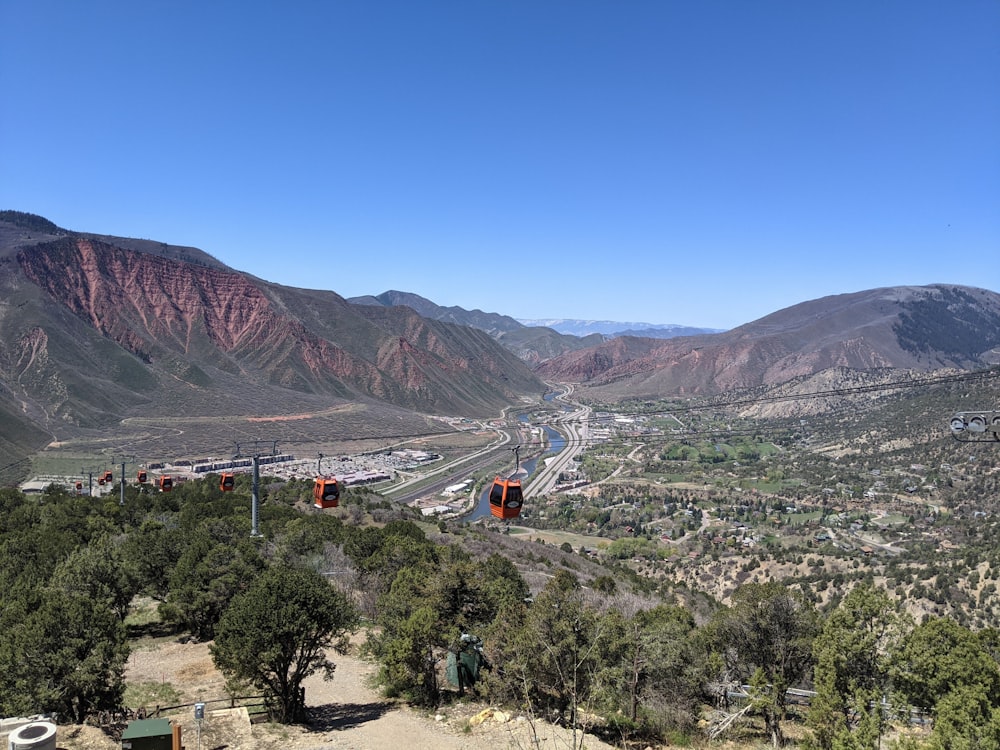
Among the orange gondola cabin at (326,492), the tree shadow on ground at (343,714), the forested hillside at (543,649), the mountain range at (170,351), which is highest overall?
the mountain range at (170,351)

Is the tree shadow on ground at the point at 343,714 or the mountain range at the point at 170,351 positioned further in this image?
the mountain range at the point at 170,351

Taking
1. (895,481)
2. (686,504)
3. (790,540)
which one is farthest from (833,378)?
(790,540)

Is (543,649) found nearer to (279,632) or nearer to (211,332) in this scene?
(279,632)

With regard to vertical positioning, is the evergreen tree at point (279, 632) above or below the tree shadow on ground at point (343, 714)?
above

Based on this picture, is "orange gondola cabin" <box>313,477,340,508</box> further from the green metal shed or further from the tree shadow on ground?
the green metal shed

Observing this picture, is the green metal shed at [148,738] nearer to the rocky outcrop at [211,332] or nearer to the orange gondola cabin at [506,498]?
the orange gondola cabin at [506,498]

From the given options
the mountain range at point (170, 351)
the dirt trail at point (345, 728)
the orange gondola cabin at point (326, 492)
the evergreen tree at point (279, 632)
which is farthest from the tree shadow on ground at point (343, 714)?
the mountain range at point (170, 351)

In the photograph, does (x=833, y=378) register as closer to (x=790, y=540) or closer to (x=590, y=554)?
(x=790, y=540)

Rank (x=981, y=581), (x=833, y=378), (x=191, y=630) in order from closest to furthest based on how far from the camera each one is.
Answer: (x=191, y=630) → (x=981, y=581) → (x=833, y=378)
